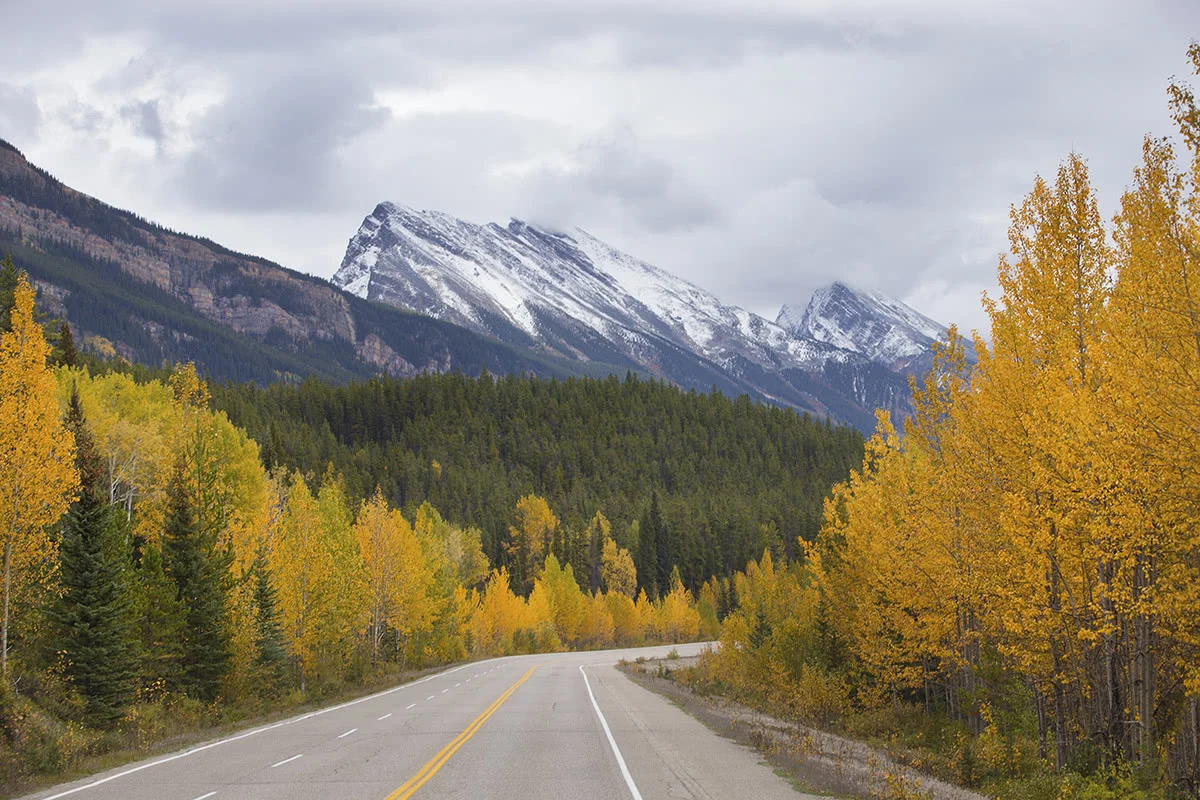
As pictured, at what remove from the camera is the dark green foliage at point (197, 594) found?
30078 millimetres

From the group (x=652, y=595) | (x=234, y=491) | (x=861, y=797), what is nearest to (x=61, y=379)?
(x=234, y=491)

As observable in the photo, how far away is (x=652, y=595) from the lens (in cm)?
13275

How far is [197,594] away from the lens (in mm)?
30391

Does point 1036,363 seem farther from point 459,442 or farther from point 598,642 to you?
point 459,442

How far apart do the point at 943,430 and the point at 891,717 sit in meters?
13.5

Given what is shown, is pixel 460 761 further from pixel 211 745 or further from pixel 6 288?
pixel 6 288

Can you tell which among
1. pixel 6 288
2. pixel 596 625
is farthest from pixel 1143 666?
pixel 596 625

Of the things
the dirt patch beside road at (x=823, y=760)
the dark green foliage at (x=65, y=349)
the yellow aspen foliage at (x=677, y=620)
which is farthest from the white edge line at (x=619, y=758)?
the yellow aspen foliage at (x=677, y=620)

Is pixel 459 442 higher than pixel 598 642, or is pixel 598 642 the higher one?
pixel 459 442

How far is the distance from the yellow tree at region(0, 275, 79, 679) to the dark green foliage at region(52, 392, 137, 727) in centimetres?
148

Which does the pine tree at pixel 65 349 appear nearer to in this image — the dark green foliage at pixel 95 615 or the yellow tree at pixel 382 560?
the yellow tree at pixel 382 560

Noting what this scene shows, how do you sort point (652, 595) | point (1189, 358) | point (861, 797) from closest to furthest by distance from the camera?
point (1189, 358) < point (861, 797) < point (652, 595)

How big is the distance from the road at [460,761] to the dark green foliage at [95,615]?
12.3 ft

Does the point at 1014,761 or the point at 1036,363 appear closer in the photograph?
the point at 1036,363
